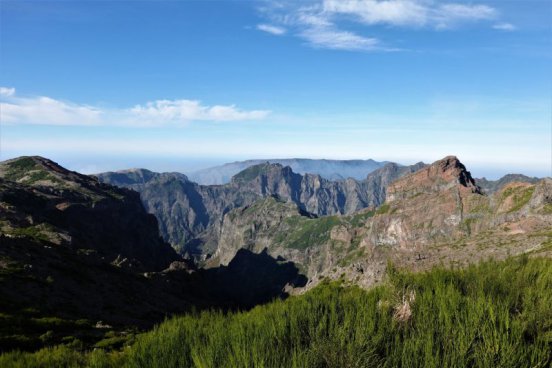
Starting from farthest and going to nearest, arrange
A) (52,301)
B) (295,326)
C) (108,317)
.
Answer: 1. (108,317)
2. (52,301)
3. (295,326)

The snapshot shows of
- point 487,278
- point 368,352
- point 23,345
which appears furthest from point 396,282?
point 23,345

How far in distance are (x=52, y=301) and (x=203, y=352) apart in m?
51.0

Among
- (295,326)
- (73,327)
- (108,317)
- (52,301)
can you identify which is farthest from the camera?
(108,317)

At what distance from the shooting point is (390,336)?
16438mm

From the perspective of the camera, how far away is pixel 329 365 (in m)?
13.6

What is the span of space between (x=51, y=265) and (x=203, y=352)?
69784mm

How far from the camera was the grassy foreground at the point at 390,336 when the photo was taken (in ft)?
44.3

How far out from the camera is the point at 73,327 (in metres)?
42.2

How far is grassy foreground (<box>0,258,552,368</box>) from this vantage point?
13.5 metres

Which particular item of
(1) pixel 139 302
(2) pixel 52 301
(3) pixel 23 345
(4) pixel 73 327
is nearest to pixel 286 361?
(3) pixel 23 345

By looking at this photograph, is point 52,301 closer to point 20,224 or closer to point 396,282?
point 396,282

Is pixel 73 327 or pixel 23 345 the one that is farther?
pixel 73 327

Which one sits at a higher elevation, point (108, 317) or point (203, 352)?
point (203, 352)

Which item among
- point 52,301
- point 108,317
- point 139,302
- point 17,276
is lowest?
point 139,302
